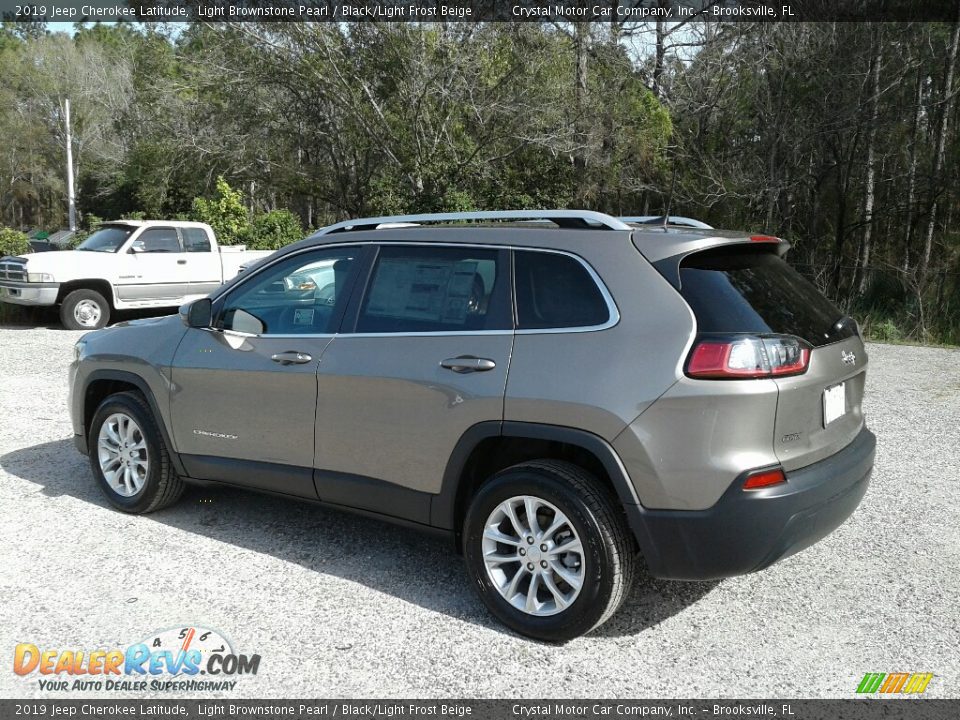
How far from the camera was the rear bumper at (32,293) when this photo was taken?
554 inches

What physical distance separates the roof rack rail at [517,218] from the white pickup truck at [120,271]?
11226 millimetres

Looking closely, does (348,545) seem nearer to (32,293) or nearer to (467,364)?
(467,364)

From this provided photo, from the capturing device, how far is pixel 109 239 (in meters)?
15.1

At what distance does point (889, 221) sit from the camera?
19297 millimetres

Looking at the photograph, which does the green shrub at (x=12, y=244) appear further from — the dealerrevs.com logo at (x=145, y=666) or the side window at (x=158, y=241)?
the dealerrevs.com logo at (x=145, y=666)

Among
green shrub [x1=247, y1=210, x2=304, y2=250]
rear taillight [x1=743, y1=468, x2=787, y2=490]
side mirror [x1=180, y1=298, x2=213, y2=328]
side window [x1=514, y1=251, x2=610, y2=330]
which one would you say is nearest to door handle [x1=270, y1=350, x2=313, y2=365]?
side mirror [x1=180, y1=298, x2=213, y2=328]

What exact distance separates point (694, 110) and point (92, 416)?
58.6ft

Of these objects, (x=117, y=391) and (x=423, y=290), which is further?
(x=117, y=391)

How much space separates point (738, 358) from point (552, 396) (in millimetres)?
759

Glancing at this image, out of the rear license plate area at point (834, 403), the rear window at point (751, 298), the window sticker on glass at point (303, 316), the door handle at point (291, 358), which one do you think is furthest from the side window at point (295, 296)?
the rear license plate area at point (834, 403)

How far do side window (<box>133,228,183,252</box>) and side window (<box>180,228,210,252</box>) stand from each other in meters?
0.15

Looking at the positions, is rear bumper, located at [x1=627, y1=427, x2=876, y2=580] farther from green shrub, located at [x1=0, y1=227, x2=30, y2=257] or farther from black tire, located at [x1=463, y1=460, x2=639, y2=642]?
green shrub, located at [x1=0, y1=227, x2=30, y2=257]

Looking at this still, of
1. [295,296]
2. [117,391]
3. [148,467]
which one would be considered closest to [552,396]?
[295,296]

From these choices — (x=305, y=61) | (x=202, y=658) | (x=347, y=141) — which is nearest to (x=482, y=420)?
(x=202, y=658)
